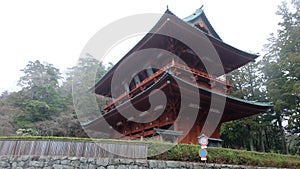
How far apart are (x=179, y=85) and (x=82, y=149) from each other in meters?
4.50

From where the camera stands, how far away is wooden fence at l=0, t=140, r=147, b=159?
24.9 feet

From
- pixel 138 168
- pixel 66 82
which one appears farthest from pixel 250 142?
pixel 66 82

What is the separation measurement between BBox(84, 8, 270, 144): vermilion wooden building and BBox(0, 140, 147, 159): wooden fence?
1.94 meters

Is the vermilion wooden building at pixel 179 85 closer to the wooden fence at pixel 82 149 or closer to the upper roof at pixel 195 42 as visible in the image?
the upper roof at pixel 195 42

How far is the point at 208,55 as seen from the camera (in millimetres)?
13422

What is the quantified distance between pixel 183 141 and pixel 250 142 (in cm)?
1190

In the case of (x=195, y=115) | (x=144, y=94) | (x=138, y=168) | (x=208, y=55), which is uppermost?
(x=208, y=55)

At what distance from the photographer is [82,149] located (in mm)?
7645

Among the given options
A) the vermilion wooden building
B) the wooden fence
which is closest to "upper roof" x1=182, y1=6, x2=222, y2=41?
the vermilion wooden building

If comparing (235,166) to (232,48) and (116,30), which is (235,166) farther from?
(116,30)

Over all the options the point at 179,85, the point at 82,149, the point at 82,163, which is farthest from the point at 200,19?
the point at 82,163

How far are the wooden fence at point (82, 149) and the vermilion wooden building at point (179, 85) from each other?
194 cm

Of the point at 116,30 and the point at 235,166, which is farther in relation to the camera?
the point at 116,30

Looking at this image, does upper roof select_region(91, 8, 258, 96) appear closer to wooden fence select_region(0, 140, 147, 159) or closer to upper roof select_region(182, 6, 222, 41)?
upper roof select_region(182, 6, 222, 41)
